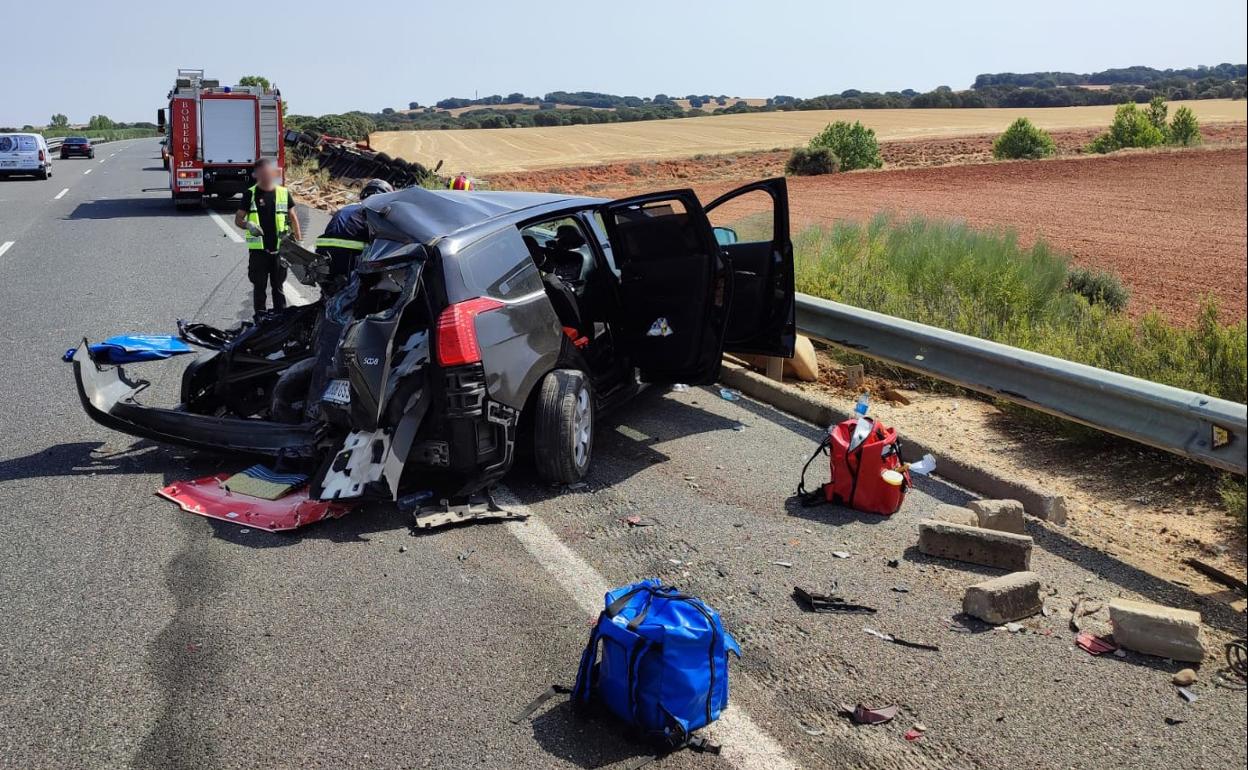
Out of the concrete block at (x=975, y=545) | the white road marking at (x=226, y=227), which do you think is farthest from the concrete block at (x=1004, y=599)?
the white road marking at (x=226, y=227)

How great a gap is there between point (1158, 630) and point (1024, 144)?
41041 millimetres

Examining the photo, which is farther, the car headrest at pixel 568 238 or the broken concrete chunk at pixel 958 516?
the car headrest at pixel 568 238

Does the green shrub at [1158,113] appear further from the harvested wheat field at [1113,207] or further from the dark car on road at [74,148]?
the dark car on road at [74,148]

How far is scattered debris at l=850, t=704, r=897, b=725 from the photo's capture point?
3.81 metres

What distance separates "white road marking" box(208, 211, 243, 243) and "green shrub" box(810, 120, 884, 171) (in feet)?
82.8

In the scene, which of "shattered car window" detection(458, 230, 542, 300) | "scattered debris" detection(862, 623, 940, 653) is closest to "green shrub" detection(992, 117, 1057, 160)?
"shattered car window" detection(458, 230, 542, 300)

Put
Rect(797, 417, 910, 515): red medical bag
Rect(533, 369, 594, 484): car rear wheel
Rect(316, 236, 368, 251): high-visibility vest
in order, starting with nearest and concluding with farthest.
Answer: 1. Rect(797, 417, 910, 515): red medical bag
2. Rect(533, 369, 594, 484): car rear wheel
3. Rect(316, 236, 368, 251): high-visibility vest

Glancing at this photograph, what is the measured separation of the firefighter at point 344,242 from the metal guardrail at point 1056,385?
11.0 feet

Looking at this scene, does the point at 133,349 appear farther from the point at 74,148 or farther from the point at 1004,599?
the point at 74,148

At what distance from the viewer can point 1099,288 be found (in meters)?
12.5

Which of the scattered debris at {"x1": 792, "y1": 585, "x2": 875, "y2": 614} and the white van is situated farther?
the white van

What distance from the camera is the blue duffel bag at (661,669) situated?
3.66 metres

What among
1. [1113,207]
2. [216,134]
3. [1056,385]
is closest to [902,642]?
[1056,385]

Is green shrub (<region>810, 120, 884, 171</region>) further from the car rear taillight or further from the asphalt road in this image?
the car rear taillight
